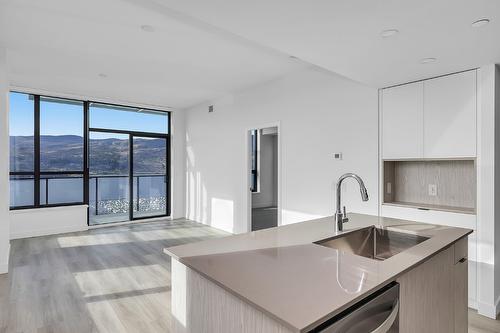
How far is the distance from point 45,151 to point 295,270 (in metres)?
6.12

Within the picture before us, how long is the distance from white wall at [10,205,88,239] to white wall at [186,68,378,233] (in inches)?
97.4

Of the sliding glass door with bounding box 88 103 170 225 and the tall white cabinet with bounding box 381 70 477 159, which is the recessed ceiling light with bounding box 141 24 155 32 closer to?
the tall white cabinet with bounding box 381 70 477 159

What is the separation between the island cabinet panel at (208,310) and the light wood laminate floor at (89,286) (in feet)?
4.26

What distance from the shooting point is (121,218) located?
22.0 ft

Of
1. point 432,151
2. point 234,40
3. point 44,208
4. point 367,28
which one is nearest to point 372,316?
point 367,28

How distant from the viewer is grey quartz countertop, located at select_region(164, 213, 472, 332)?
0.93 metres

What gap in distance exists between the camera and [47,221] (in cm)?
563

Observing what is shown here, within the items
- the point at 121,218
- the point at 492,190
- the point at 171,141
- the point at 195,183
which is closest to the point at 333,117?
the point at 492,190

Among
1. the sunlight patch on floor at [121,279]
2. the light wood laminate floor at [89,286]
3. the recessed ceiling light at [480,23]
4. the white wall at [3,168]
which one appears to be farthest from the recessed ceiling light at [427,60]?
the white wall at [3,168]

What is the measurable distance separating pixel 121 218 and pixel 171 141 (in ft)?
7.01

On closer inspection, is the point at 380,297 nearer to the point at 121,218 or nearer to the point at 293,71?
the point at 293,71

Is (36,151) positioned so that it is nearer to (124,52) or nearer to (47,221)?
(47,221)

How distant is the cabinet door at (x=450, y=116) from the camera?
2.79 m

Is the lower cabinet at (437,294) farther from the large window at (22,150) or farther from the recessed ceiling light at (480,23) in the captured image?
the large window at (22,150)
